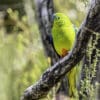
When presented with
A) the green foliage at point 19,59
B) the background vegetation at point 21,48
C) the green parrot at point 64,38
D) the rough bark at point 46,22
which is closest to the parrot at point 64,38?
the green parrot at point 64,38

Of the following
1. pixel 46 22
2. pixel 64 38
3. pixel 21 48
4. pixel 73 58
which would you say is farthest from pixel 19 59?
pixel 73 58

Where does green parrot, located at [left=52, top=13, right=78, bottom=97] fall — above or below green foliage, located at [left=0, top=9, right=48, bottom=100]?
above

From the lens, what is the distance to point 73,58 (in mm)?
2848

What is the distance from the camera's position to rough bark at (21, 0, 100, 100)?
273 centimetres

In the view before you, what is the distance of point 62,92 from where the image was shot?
12.2ft

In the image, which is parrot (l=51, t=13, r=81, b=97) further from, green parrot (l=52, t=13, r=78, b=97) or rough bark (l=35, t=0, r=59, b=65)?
rough bark (l=35, t=0, r=59, b=65)

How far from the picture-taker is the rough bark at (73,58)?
8.97ft

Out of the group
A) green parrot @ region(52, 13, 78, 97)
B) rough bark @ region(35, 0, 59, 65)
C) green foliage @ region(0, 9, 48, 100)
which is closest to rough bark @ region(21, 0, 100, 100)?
green parrot @ region(52, 13, 78, 97)

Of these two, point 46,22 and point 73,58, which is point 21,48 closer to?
point 46,22

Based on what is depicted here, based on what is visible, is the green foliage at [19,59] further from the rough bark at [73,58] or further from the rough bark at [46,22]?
the rough bark at [73,58]

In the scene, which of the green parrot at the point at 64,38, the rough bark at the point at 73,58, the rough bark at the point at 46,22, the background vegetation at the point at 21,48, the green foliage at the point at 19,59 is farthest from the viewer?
the green foliage at the point at 19,59

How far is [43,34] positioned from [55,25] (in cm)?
70

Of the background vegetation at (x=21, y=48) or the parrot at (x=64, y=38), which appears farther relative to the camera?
the background vegetation at (x=21, y=48)

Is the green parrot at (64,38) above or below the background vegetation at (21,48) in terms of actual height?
above
